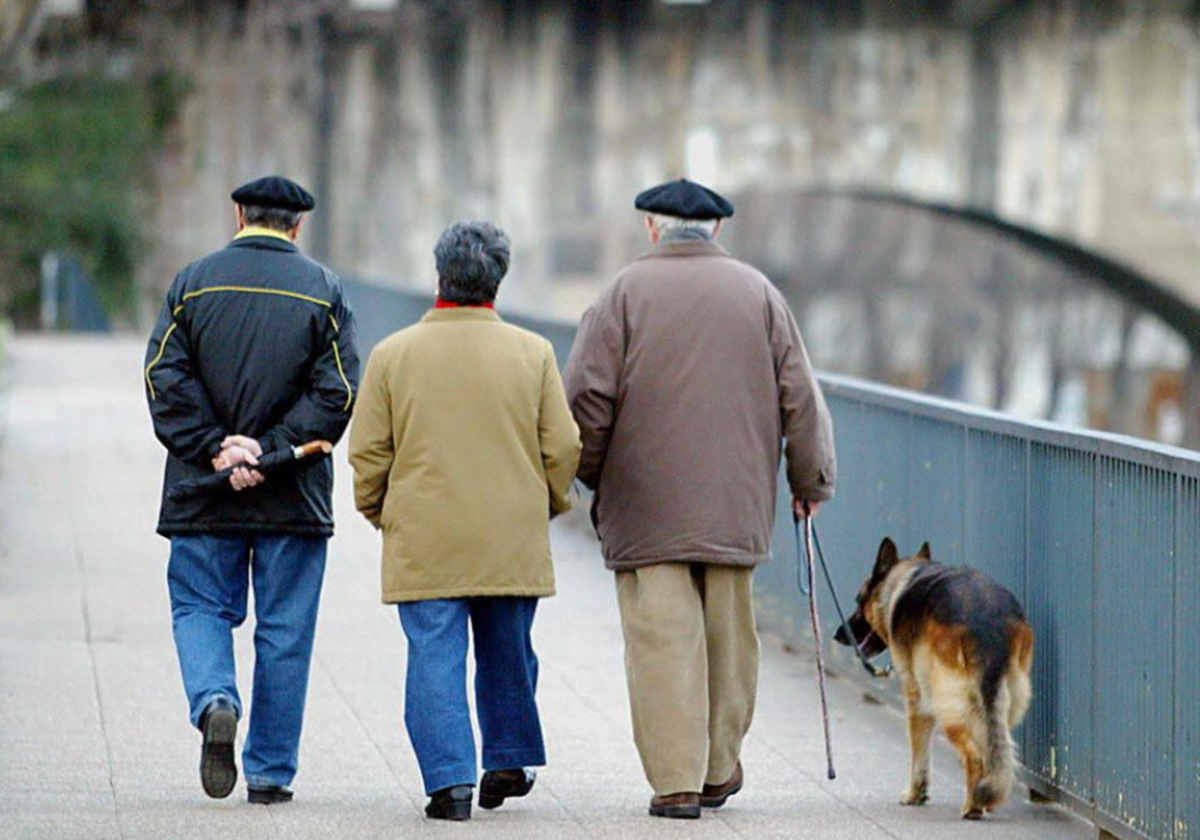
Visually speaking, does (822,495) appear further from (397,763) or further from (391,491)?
(397,763)

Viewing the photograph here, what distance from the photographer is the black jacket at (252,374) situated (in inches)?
293

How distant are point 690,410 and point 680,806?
3.47 ft

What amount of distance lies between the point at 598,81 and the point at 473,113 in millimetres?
1625

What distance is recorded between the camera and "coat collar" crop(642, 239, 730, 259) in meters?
7.56

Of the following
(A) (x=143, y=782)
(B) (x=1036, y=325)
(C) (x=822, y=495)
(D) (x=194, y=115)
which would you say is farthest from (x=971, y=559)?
(B) (x=1036, y=325)

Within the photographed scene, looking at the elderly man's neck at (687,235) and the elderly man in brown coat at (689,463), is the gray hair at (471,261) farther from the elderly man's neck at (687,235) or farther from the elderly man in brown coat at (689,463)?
the elderly man's neck at (687,235)

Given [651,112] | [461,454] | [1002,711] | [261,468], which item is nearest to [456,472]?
[461,454]

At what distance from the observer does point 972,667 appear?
7281 millimetres

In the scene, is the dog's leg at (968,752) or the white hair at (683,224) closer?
the dog's leg at (968,752)

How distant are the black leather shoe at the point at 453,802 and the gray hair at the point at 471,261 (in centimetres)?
129

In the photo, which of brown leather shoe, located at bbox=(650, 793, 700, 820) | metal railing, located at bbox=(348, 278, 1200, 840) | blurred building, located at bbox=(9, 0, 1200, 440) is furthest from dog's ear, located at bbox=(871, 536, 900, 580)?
blurred building, located at bbox=(9, 0, 1200, 440)

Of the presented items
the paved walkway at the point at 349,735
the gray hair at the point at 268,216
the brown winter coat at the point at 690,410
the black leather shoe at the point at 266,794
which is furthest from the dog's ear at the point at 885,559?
the gray hair at the point at 268,216

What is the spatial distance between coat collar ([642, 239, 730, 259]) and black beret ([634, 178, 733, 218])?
0.24ft

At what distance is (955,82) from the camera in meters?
36.0
